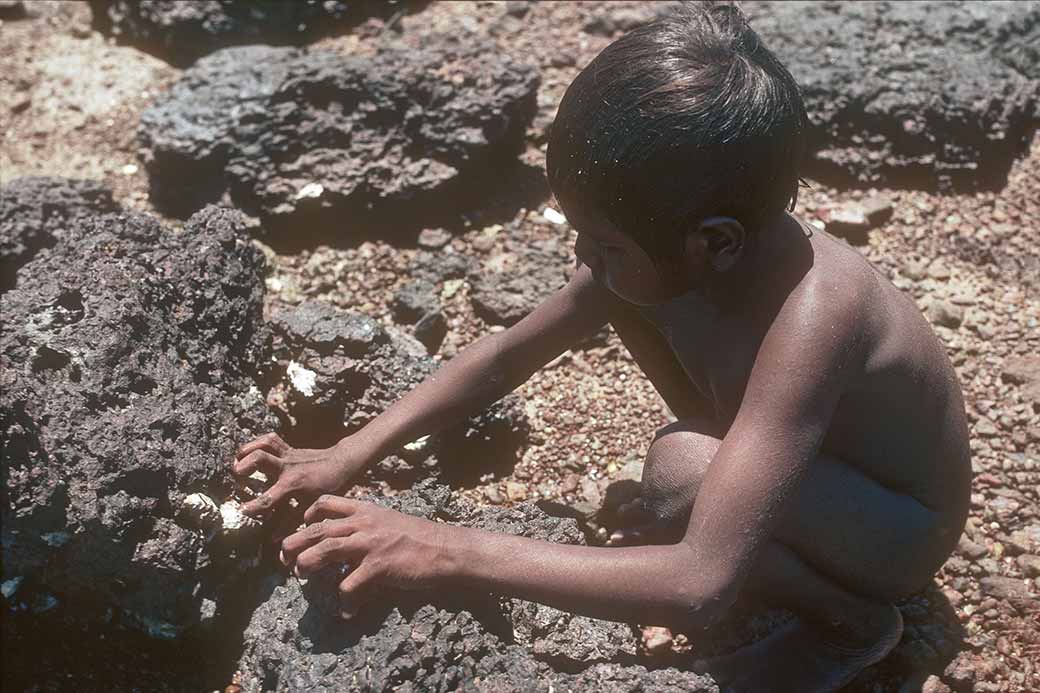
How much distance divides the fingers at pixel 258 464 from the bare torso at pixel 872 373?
0.95 metres

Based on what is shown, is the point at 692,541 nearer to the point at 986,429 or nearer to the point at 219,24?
the point at 986,429

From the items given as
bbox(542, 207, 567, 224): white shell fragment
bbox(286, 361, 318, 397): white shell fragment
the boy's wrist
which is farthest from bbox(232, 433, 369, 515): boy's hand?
bbox(542, 207, 567, 224): white shell fragment

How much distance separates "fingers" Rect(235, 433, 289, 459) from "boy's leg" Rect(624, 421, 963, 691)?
0.88m

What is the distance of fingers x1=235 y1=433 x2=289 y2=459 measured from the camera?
7.89 feet

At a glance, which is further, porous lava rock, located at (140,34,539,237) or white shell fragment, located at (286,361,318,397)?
porous lava rock, located at (140,34,539,237)

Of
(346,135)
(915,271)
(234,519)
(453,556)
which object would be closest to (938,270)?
(915,271)

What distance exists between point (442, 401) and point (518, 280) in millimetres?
895

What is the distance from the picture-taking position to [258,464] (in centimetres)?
238

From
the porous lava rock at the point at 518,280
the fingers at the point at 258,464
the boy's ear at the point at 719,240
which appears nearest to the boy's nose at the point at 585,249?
the boy's ear at the point at 719,240

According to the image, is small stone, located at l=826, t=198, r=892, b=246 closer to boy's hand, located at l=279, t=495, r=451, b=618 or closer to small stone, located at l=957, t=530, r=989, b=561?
small stone, located at l=957, t=530, r=989, b=561

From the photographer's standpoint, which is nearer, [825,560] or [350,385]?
[825,560]

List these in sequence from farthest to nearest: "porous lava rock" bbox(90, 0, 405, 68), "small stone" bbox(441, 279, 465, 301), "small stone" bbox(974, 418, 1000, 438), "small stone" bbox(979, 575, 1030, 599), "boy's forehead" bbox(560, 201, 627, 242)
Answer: "porous lava rock" bbox(90, 0, 405, 68) → "small stone" bbox(441, 279, 465, 301) → "small stone" bbox(974, 418, 1000, 438) → "small stone" bbox(979, 575, 1030, 599) → "boy's forehead" bbox(560, 201, 627, 242)

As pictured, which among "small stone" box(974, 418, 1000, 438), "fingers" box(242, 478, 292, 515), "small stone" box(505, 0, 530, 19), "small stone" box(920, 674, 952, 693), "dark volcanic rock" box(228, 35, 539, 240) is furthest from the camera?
"small stone" box(505, 0, 530, 19)

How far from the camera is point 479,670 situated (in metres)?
2.07
